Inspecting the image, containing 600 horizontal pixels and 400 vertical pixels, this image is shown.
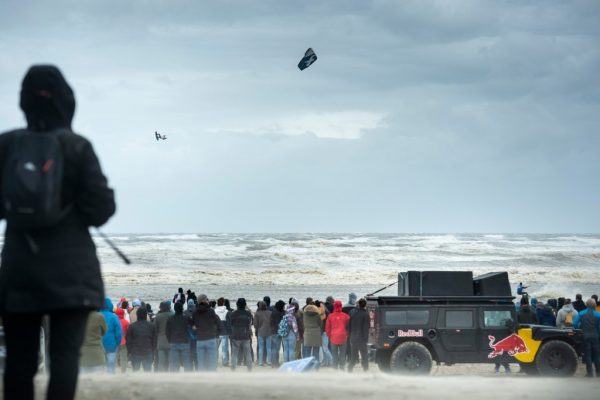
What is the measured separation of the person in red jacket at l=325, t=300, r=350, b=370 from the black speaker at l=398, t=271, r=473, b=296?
4.92 ft

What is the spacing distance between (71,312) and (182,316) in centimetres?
1236

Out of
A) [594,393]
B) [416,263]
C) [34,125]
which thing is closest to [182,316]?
[594,393]

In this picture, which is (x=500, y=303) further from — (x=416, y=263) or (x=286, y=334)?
(x=416, y=263)

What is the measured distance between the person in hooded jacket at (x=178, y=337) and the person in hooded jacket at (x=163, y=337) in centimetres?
32

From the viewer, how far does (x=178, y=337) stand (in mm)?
16438

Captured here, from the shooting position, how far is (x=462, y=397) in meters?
6.96

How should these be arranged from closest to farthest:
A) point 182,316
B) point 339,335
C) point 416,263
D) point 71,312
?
point 71,312 → point 182,316 → point 339,335 → point 416,263

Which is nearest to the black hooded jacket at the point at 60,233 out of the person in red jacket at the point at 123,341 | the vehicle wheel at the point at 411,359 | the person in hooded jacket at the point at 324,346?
the person in red jacket at the point at 123,341

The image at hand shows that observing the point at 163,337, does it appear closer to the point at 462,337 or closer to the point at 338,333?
the point at 338,333

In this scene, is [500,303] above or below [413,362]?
above

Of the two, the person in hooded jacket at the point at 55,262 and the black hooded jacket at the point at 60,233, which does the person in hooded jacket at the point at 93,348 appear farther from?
the black hooded jacket at the point at 60,233

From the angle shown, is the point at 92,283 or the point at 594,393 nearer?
the point at 92,283

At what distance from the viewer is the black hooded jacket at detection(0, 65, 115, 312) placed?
4.12 m

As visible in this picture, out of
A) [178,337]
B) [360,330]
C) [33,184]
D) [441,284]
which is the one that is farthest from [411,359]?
[33,184]
